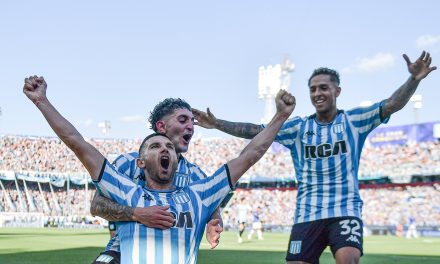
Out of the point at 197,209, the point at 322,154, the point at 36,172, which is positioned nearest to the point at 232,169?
the point at 197,209

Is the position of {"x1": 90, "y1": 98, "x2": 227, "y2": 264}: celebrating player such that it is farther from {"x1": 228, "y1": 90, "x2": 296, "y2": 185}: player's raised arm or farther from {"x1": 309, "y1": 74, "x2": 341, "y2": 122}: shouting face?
{"x1": 309, "y1": 74, "x2": 341, "y2": 122}: shouting face

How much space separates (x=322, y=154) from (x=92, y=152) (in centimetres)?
347

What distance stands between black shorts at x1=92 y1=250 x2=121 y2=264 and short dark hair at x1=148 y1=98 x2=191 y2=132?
1.23 meters

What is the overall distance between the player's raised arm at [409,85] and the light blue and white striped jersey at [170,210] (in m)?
2.92

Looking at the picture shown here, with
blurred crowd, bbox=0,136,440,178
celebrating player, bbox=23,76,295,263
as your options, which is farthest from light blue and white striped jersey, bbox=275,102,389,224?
blurred crowd, bbox=0,136,440,178

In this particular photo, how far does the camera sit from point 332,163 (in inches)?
274

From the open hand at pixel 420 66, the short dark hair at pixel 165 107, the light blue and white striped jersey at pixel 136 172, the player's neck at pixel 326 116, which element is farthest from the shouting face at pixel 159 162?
the open hand at pixel 420 66

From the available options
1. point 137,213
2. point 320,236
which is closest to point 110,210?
point 137,213

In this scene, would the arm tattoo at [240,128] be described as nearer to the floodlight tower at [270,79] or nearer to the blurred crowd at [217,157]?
the blurred crowd at [217,157]

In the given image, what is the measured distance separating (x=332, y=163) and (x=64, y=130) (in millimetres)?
3641

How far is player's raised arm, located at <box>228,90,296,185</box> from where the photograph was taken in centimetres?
452

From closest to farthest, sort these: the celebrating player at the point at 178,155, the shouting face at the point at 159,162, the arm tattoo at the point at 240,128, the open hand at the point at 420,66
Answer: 1. the shouting face at the point at 159,162
2. the celebrating player at the point at 178,155
3. the open hand at the point at 420,66
4. the arm tattoo at the point at 240,128

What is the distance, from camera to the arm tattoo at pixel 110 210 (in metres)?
4.30

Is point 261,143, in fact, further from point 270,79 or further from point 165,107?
point 270,79
